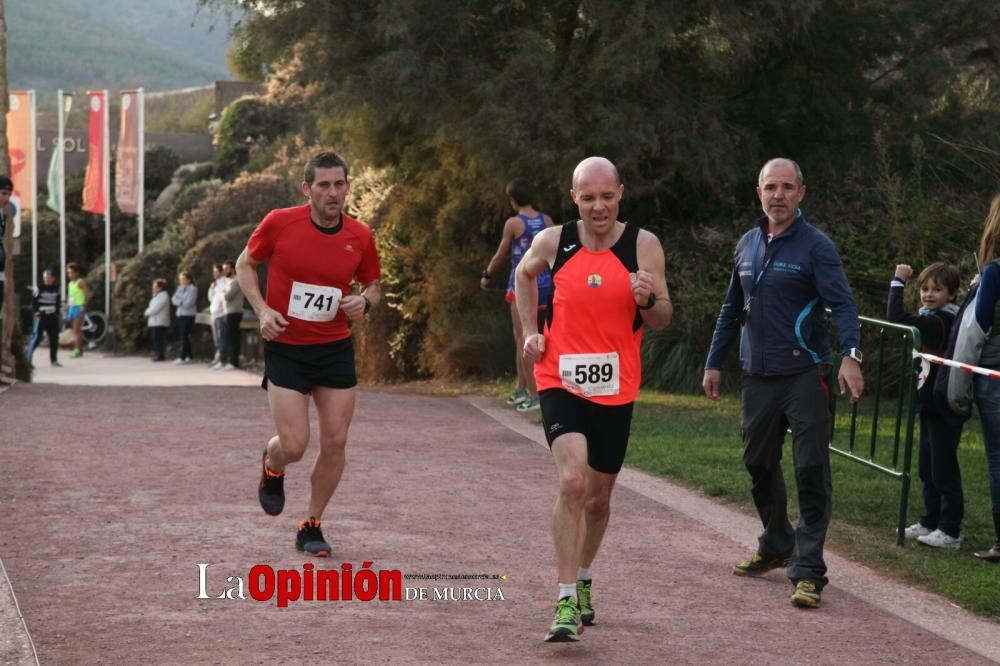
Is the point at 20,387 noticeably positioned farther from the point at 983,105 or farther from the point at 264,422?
the point at 983,105

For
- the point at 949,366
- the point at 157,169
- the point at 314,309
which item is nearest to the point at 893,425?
the point at 949,366

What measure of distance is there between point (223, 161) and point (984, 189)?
1327 inches

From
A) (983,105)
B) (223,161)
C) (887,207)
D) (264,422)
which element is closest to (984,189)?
(887,207)

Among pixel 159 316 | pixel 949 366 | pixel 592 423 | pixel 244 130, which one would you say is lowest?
pixel 159 316

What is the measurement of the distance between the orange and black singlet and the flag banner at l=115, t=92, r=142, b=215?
110 feet

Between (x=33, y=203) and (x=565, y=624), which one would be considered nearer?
(x=565, y=624)

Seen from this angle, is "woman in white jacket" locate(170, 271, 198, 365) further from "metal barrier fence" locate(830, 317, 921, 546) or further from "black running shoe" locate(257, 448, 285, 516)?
"black running shoe" locate(257, 448, 285, 516)

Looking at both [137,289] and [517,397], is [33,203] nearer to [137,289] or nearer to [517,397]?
[137,289]

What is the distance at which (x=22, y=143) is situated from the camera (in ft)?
131

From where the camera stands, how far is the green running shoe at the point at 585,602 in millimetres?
6426

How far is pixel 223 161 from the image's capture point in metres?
47.7

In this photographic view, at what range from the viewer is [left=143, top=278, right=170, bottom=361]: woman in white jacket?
102 ft

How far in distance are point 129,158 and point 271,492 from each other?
108 feet

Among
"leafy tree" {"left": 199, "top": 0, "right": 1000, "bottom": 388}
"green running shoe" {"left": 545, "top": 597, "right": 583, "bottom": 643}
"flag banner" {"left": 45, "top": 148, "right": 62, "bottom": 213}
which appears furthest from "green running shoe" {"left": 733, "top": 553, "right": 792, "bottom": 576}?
"flag banner" {"left": 45, "top": 148, "right": 62, "bottom": 213}
